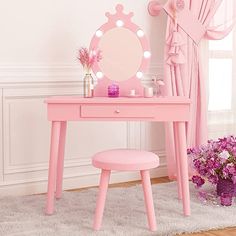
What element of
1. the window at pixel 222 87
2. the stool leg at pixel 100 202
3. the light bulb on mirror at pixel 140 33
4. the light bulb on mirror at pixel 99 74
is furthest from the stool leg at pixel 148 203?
the window at pixel 222 87

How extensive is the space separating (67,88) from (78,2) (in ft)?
2.03

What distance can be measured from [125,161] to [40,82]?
1.12m

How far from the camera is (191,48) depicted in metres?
4.02

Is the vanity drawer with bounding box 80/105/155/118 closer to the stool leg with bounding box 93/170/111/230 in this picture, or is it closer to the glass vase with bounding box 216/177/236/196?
the stool leg with bounding box 93/170/111/230

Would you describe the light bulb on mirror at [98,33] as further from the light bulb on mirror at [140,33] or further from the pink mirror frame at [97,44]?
the light bulb on mirror at [140,33]

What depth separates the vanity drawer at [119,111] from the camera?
301 centimetres

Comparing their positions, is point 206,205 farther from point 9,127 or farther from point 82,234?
point 9,127

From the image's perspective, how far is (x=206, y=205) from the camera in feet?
10.7

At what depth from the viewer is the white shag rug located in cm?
278

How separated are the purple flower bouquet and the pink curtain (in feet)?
2.04

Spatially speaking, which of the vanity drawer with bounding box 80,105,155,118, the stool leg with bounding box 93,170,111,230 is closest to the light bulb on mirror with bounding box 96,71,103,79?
the vanity drawer with bounding box 80,105,155,118

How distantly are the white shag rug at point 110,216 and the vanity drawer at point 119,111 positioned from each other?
0.59m

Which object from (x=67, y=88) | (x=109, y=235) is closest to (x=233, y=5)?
(x=67, y=88)

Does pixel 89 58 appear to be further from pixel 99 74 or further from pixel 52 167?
pixel 52 167
